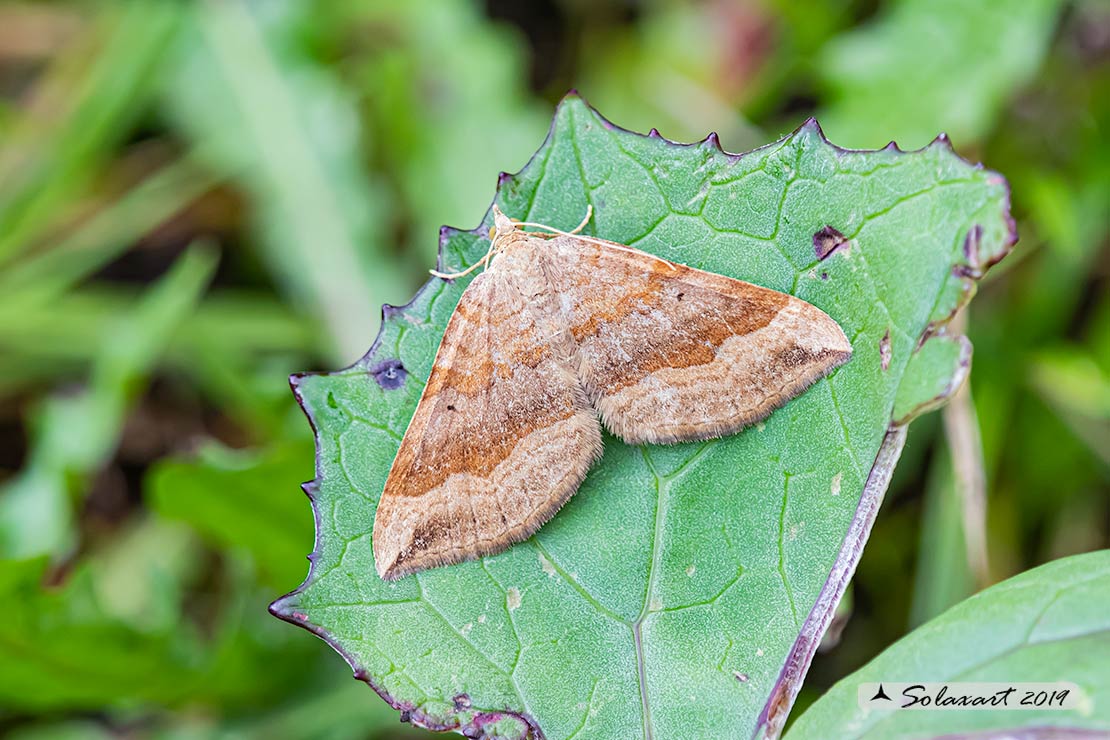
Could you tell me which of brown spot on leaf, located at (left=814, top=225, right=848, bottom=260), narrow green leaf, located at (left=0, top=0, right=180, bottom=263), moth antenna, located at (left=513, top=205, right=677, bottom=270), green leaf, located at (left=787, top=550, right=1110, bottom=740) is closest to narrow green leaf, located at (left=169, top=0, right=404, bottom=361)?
narrow green leaf, located at (left=0, top=0, right=180, bottom=263)

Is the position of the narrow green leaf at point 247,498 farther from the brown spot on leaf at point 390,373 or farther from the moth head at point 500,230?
the moth head at point 500,230

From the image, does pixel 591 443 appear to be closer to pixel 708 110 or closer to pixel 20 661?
pixel 20 661

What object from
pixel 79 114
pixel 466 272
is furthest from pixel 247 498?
pixel 79 114

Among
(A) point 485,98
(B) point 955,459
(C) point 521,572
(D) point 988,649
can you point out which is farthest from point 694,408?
(A) point 485,98

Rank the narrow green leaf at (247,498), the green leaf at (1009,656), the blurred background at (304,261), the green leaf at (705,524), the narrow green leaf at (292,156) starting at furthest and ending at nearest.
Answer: the narrow green leaf at (292,156) → the blurred background at (304,261) → the narrow green leaf at (247,498) → the green leaf at (705,524) → the green leaf at (1009,656)

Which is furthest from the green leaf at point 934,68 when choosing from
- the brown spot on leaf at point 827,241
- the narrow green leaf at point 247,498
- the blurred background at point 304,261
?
the narrow green leaf at point 247,498

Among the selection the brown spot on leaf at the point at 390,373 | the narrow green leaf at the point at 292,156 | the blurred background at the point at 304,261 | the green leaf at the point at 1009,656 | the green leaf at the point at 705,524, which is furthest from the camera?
the narrow green leaf at the point at 292,156

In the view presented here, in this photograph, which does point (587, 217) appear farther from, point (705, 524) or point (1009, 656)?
point (1009, 656)
